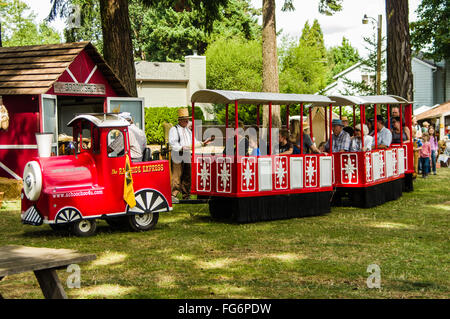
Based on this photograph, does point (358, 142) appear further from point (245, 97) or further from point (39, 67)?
point (39, 67)

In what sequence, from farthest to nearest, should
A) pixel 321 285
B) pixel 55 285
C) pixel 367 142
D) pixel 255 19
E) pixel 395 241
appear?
1. pixel 255 19
2. pixel 367 142
3. pixel 395 241
4. pixel 321 285
5. pixel 55 285

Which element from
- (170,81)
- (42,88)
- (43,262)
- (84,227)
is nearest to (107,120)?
(84,227)

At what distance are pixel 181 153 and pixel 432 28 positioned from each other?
1459 inches

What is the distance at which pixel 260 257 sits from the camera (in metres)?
Result: 8.99

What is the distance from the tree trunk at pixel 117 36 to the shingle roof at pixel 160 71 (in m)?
35.5

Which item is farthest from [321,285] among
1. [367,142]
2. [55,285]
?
[367,142]

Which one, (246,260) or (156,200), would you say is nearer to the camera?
(246,260)

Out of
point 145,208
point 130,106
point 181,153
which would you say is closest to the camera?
point 145,208

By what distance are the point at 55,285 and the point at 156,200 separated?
5690mm

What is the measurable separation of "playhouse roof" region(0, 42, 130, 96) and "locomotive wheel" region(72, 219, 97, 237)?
6982mm

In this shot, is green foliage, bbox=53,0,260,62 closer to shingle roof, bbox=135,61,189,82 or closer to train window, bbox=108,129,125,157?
shingle roof, bbox=135,61,189,82

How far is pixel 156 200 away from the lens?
11.4 metres

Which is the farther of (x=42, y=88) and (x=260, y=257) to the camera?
(x=42, y=88)
